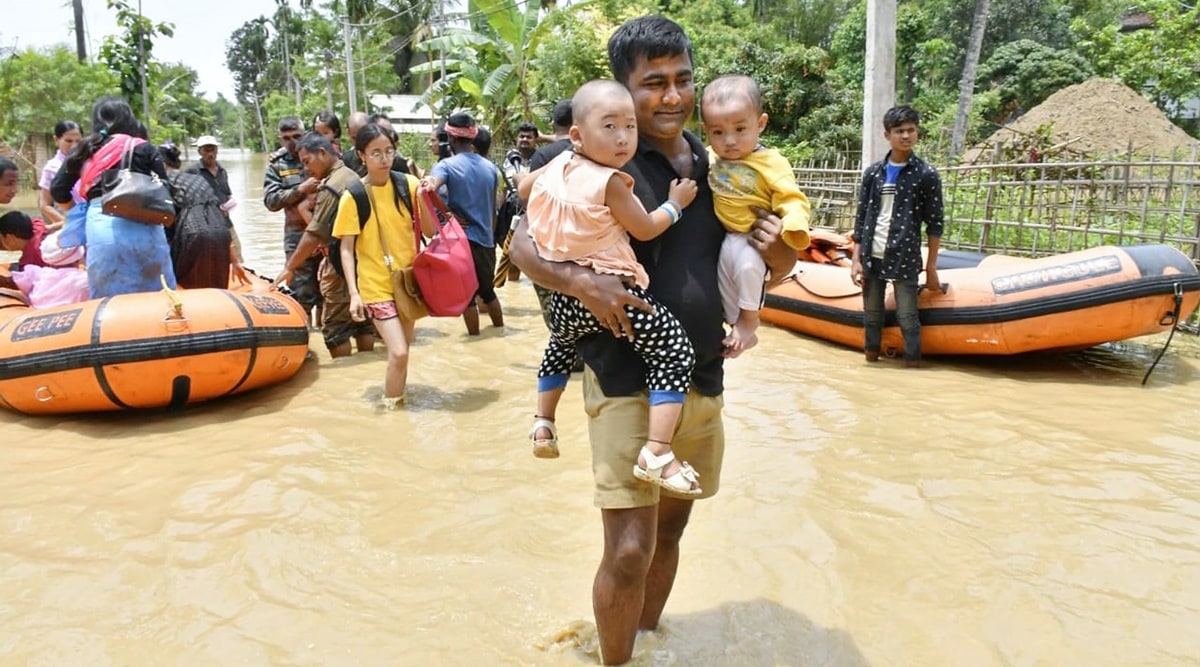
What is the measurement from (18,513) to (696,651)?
121 inches

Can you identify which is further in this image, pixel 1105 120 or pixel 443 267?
pixel 1105 120

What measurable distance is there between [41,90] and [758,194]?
29.4 metres

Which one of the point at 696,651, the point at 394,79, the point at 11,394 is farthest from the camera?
the point at 394,79

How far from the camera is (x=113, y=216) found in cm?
497

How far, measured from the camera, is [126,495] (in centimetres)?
382

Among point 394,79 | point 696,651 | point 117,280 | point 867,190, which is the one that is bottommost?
point 696,651

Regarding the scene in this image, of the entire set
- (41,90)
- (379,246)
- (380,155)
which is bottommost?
(379,246)

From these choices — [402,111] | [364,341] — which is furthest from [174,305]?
[402,111]

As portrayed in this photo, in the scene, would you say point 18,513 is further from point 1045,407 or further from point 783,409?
point 1045,407

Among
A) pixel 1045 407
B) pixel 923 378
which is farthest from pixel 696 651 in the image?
pixel 923 378

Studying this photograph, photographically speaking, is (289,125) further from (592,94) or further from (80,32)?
(80,32)

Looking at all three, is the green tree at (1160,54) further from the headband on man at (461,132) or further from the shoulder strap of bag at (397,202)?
the shoulder strap of bag at (397,202)

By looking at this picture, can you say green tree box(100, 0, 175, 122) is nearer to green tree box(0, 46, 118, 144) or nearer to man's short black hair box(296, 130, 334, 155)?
green tree box(0, 46, 118, 144)

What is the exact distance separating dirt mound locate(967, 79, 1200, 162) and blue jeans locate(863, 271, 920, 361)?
15040mm
